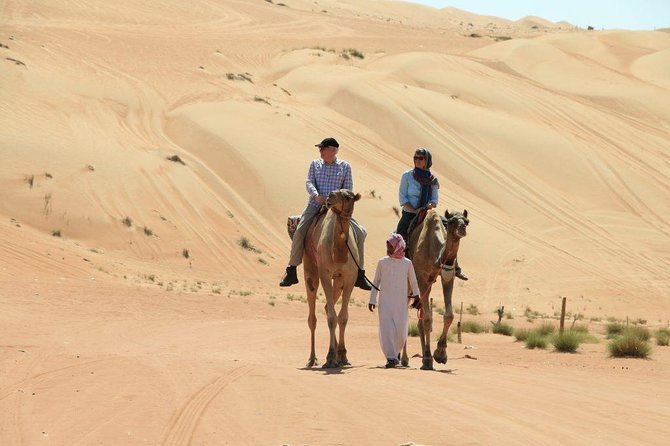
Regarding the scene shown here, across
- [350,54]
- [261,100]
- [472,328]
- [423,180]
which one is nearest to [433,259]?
[423,180]

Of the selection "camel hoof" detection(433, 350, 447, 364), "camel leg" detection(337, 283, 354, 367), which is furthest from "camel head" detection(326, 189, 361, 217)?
"camel hoof" detection(433, 350, 447, 364)

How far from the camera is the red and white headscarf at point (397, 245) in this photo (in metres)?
15.1

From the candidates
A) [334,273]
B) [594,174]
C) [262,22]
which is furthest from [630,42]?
[334,273]

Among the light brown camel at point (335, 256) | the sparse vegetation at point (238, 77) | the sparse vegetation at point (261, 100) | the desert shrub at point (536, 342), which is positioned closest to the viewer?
the light brown camel at point (335, 256)

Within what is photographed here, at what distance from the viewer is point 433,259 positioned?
1577 cm

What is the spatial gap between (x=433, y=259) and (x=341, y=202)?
7.54ft

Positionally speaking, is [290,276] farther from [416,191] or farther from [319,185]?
[416,191]

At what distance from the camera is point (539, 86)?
61406mm

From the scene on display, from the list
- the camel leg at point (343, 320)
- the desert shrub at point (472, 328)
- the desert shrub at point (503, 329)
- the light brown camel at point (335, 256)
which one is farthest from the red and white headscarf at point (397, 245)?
the desert shrub at point (472, 328)

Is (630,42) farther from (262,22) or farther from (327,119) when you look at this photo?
(327,119)

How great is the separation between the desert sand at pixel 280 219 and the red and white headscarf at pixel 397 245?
5.02 ft

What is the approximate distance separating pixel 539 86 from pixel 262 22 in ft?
102

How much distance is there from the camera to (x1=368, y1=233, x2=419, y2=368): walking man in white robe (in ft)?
49.9

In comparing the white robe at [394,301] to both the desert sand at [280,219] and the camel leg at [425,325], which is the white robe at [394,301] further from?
the desert sand at [280,219]
